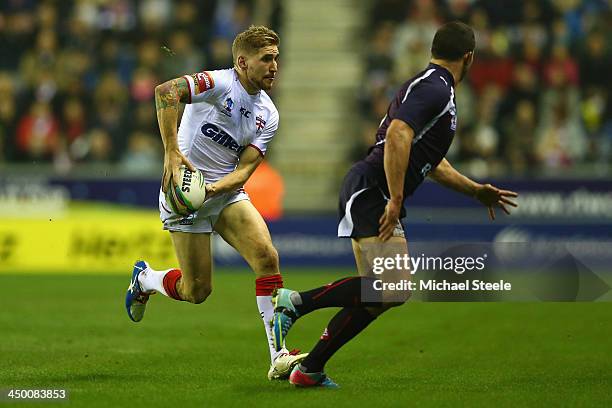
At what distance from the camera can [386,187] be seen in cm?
819

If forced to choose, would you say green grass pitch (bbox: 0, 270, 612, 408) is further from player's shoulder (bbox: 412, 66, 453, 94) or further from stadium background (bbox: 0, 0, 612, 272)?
stadium background (bbox: 0, 0, 612, 272)

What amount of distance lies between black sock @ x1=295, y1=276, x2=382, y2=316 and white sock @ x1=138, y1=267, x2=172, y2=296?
6.39 feet

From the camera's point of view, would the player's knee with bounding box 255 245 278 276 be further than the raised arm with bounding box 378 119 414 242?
Yes

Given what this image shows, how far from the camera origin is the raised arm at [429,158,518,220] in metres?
8.80

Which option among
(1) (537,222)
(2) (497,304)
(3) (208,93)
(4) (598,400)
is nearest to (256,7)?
(1) (537,222)

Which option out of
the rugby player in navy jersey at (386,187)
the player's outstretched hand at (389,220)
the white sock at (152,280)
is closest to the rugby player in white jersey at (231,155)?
the white sock at (152,280)

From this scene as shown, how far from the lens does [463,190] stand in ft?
29.0

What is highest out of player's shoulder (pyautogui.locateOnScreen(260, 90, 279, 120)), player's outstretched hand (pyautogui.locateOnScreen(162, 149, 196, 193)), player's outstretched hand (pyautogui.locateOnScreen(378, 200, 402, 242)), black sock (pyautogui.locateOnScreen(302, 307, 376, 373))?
player's shoulder (pyautogui.locateOnScreen(260, 90, 279, 120))

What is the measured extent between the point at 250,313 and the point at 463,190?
526cm

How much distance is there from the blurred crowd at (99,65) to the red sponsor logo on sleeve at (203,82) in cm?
1164

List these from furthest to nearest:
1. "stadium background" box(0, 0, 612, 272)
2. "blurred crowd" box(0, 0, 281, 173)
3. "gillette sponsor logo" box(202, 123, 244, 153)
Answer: "blurred crowd" box(0, 0, 281, 173)
"stadium background" box(0, 0, 612, 272)
"gillette sponsor logo" box(202, 123, 244, 153)

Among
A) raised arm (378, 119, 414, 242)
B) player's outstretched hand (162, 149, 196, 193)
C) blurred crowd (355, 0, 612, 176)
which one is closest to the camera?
raised arm (378, 119, 414, 242)

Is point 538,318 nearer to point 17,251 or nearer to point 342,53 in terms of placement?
point 17,251

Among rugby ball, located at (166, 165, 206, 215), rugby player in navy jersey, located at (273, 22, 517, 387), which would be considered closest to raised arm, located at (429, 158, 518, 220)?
rugby player in navy jersey, located at (273, 22, 517, 387)
